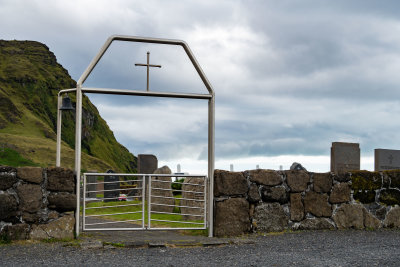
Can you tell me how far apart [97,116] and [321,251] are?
128818 mm

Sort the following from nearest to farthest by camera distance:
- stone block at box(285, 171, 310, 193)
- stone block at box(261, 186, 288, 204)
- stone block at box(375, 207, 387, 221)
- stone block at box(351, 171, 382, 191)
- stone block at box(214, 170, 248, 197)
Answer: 1. stone block at box(214, 170, 248, 197)
2. stone block at box(261, 186, 288, 204)
3. stone block at box(285, 171, 310, 193)
4. stone block at box(351, 171, 382, 191)
5. stone block at box(375, 207, 387, 221)

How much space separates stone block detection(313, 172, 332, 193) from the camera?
37.6 feet

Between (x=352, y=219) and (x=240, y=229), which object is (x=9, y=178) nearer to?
(x=240, y=229)

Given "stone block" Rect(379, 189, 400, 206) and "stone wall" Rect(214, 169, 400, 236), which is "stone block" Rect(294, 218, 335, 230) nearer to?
"stone wall" Rect(214, 169, 400, 236)

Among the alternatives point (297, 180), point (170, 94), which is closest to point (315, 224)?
point (297, 180)

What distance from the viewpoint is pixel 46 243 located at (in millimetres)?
9328

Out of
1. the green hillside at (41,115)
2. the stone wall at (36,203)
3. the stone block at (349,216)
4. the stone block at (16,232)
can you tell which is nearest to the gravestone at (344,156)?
the stone block at (349,216)

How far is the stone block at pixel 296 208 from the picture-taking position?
11.2 m

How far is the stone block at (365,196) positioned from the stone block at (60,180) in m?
6.64

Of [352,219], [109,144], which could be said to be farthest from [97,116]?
[352,219]

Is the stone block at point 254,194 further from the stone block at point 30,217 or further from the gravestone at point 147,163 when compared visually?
the gravestone at point 147,163

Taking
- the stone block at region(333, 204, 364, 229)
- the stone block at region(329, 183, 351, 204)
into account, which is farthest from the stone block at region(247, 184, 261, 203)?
the stone block at region(333, 204, 364, 229)

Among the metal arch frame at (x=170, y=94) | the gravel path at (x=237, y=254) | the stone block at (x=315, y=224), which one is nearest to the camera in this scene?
the gravel path at (x=237, y=254)

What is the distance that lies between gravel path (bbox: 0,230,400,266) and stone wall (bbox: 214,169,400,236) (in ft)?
2.86
